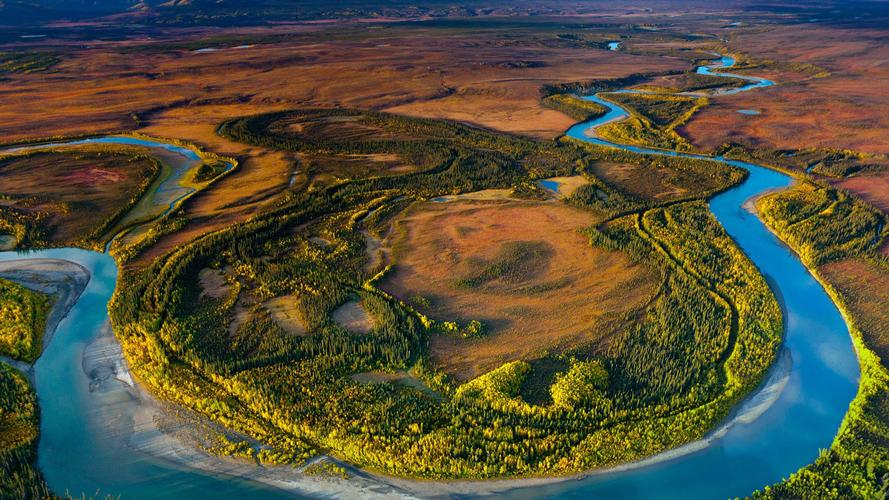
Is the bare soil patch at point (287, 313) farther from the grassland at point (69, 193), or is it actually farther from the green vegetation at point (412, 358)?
the grassland at point (69, 193)

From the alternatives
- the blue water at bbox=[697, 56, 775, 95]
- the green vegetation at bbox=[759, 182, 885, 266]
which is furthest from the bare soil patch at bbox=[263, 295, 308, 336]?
the blue water at bbox=[697, 56, 775, 95]

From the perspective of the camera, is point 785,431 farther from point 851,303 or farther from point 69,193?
point 69,193

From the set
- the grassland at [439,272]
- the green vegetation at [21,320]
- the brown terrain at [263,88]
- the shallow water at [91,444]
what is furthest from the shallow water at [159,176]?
the shallow water at [91,444]

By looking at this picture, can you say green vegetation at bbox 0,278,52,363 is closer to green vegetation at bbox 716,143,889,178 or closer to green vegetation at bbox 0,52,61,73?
green vegetation at bbox 716,143,889,178

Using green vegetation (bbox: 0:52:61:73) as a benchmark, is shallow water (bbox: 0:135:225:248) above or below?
below

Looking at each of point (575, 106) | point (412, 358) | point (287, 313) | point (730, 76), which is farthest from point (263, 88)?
point (730, 76)

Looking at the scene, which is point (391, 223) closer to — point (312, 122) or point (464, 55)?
point (312, 122)
